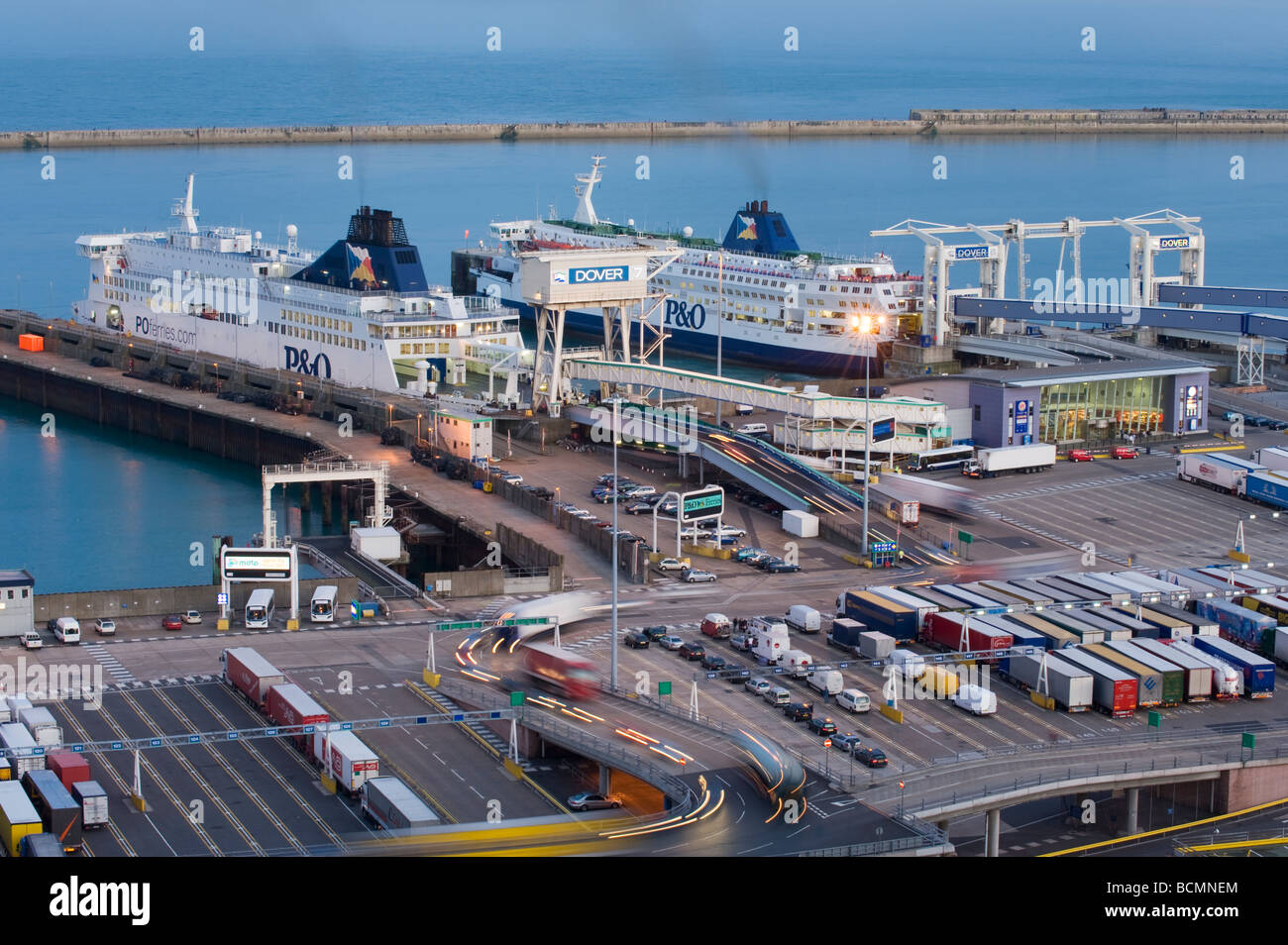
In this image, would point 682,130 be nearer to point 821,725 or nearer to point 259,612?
point 259,612

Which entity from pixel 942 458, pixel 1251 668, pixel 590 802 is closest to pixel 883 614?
pixel 1251 668

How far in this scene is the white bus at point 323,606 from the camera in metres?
40.4

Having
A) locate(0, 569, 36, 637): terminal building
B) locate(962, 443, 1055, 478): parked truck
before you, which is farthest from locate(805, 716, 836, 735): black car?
locate(962, 443, 1055, 478): parked truck

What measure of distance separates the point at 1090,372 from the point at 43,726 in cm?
4122

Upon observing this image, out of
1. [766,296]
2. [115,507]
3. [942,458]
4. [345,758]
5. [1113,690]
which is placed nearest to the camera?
[345,758]

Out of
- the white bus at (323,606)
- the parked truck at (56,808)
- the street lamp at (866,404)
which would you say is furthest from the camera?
the street lamp at (866,404)

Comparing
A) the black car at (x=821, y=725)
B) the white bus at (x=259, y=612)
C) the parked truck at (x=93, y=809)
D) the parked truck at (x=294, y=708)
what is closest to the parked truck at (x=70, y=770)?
the parked truck at (x=93, y=809)

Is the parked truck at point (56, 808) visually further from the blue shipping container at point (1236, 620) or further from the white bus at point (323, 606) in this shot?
the blue shipping container at point (1236, 620)

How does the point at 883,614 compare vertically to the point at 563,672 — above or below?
above

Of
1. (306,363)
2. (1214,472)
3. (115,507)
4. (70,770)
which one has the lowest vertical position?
(115,507)

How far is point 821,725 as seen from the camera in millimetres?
32375

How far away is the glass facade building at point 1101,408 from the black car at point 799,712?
30.2 meters
